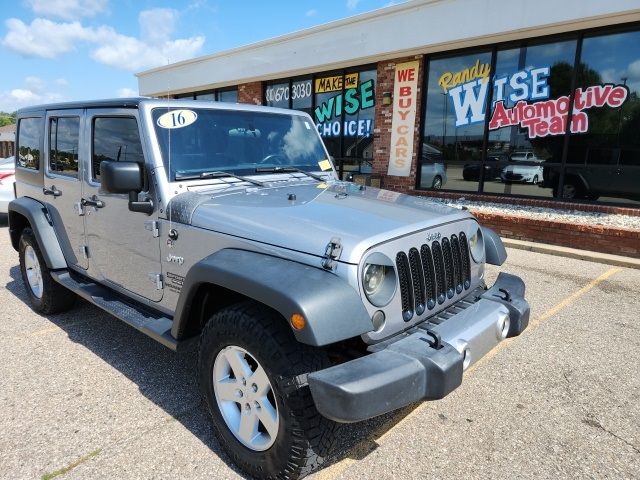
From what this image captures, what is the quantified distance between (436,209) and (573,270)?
436 cm

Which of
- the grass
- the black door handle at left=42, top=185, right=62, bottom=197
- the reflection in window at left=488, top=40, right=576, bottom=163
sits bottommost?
the grass

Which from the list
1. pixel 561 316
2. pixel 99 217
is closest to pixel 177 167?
pixel 99 217

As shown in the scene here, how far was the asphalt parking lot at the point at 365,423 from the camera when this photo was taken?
2451 mm

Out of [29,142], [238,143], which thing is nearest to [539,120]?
[238,143]

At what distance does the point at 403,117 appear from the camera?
10656 millimetres

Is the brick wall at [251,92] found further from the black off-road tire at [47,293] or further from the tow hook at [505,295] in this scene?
the tow hook at [505,295]

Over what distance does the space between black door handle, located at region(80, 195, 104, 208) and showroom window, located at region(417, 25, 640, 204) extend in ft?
26.6

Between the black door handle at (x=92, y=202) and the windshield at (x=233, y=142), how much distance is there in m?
0.84

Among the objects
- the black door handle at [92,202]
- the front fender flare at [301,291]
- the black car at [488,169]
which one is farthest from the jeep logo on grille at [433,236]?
the black car at [488,169]

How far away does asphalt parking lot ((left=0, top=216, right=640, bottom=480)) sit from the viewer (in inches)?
96.5

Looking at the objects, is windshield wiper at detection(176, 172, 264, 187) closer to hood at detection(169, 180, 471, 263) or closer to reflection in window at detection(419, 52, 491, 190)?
hood at detection(169, 180, 471, 263)

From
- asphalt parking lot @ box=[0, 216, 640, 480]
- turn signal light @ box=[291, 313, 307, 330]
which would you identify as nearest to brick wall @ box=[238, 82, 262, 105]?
asphalt parking lot @ box=[0, 216, 640, 480]

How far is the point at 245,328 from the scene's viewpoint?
7.22ft

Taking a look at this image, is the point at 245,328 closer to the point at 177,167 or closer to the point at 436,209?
the point at 177,167
